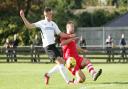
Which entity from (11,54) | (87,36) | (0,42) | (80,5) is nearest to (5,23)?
(0,42)

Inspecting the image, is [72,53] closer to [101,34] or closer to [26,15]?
[101,34]

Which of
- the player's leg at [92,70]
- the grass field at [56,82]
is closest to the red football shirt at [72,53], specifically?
the player's leg at [92,70]

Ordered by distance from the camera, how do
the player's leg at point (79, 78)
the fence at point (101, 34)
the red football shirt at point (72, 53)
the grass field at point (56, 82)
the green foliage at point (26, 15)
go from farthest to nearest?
the fence at point (101, 34), the green foliage at point (26, 15), the red football shirt at point (72, 53), the player's leg at point (79, 78), the grass field at point (56, 82)

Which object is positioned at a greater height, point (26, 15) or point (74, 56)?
point (74, 56)

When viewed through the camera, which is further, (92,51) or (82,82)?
(92,51)

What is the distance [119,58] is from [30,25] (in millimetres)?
21404

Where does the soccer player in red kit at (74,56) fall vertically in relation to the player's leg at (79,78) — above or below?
above

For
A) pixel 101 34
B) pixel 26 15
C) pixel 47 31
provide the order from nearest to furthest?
pixel 47 31 → pixel 101 34 → pixel 26 15

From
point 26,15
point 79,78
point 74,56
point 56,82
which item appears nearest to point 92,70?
point 79,78

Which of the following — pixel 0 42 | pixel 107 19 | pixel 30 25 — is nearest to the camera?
pixel 30 25

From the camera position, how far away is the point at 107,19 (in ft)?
257

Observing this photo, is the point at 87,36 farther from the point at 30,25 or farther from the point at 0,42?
the point at 30,25

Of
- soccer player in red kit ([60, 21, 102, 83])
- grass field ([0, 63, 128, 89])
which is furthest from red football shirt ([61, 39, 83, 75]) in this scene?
grass field ([0, 63, 128, 89])

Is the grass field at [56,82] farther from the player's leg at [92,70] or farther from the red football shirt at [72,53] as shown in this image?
the red football shirt at [72,53]
